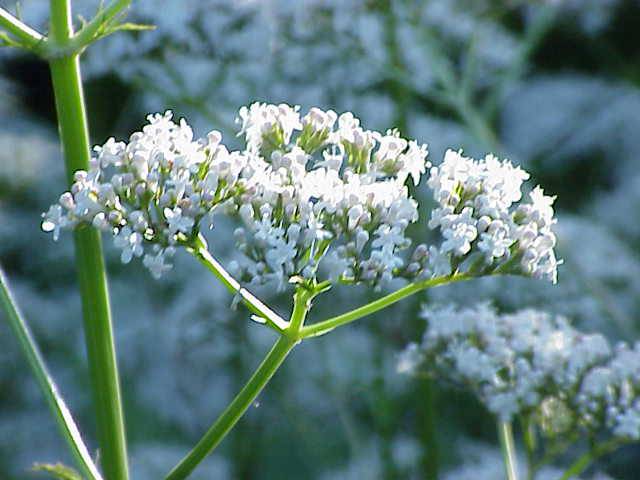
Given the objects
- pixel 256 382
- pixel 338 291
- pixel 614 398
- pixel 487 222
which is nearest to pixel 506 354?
pixel 614 398

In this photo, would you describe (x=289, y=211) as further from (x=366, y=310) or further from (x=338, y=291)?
(x=338, y=291)

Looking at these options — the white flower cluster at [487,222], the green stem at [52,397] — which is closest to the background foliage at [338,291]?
the white flower cluster at [487,222]

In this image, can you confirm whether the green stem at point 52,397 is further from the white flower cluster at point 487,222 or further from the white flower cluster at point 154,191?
the white flower cluster at point 487,222

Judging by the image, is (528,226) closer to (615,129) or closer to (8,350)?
(8,350)

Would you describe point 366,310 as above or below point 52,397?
above

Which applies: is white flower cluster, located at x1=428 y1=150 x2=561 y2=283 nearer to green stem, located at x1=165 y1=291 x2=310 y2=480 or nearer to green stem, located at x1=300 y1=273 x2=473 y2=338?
green stem, located at x1=300 y1=273 x2=473 y2=338

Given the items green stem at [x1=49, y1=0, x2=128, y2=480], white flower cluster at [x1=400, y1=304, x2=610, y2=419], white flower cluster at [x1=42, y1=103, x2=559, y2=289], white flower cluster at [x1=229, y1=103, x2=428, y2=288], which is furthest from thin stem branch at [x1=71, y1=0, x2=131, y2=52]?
white flower cluster at [x1=400, y1=304, x2=610, y2=419]
